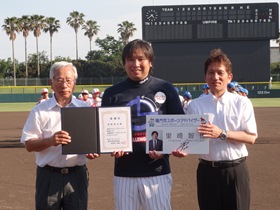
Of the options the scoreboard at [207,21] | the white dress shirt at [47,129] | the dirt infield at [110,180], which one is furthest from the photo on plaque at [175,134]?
the scoreboard at [207,21]

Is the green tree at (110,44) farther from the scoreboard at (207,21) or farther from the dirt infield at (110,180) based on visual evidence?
the dirt infield at (110,180)

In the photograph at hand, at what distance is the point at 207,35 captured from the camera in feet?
120

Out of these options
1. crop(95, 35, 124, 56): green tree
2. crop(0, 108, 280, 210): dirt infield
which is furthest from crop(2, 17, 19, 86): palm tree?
crop(0, 108, 280, 210): dirt infield

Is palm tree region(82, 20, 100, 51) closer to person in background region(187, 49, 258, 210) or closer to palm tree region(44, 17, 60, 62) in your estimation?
palm tree region(44, 17, 60, 62)

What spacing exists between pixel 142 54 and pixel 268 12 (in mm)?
34574

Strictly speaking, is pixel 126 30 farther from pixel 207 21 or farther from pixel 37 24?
pixel 207 21

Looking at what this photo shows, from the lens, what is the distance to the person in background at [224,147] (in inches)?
153

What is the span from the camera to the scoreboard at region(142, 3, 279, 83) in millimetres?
35625

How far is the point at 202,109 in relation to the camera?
3.96 m

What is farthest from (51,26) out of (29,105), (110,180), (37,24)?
(110,180)

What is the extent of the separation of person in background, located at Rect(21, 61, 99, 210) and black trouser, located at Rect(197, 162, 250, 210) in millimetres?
998

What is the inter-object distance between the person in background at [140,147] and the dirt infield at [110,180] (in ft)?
8.29

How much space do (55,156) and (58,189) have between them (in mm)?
284

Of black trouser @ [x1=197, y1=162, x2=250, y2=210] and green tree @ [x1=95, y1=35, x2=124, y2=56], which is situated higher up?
green tree @ [x1=95, y1=35, x2=124, y2=56]
